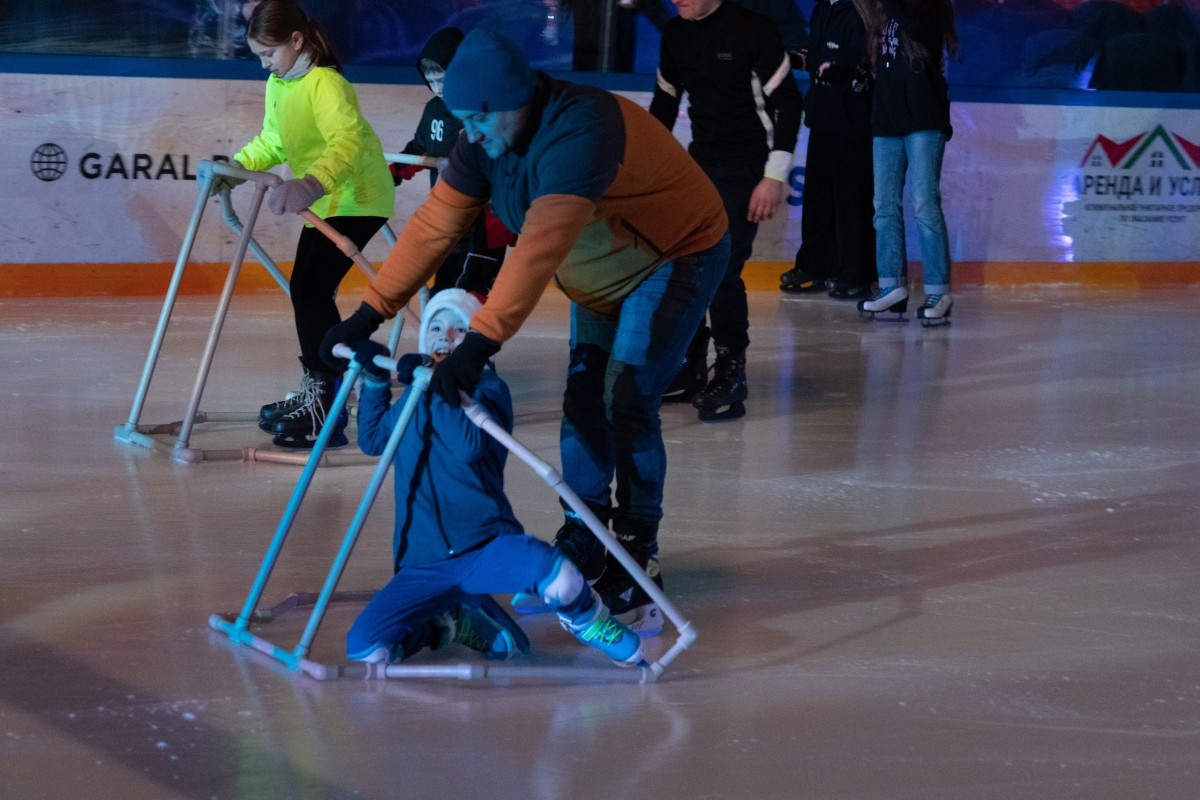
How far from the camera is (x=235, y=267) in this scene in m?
5.05

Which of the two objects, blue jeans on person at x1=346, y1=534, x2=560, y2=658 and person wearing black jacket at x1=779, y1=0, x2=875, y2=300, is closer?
blue jeans on person at x1=346, y1=534, x2=560, y2=658

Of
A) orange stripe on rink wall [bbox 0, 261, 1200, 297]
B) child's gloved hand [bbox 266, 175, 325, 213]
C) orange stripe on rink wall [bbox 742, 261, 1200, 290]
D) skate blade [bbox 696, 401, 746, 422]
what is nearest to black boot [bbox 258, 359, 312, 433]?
child's gloved hand [bbox 266, 175, 325, 213]

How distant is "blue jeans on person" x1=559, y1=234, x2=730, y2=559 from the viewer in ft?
11.8

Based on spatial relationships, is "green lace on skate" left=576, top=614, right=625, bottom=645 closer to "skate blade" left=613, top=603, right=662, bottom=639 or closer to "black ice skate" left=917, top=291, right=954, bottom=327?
"skate blade" left=613, top=603, right=662, bottom=639

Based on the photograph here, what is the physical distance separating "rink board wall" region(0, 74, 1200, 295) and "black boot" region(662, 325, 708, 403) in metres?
3.02

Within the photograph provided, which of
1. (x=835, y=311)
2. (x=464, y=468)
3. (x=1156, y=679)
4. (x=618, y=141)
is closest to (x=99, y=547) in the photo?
(x=464, y=468)

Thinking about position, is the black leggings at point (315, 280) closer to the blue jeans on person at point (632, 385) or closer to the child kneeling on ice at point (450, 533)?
the blue jeans on person at point (632, 385)

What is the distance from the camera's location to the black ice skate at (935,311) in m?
8.38

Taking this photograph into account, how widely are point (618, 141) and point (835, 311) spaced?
574 cm

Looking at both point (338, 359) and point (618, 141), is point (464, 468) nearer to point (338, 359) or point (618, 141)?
point (338, 359)

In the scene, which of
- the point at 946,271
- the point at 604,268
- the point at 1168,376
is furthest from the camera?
the point at 946,271

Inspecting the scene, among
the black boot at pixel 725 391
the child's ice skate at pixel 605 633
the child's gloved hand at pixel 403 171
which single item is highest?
the child's gloved hand at pixel 403 171

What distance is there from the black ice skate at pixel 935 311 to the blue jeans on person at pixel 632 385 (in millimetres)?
4810

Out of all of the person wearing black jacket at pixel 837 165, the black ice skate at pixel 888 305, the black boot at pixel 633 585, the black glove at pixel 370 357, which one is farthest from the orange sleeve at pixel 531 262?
the person wearing black jacket at pixel 837 165
